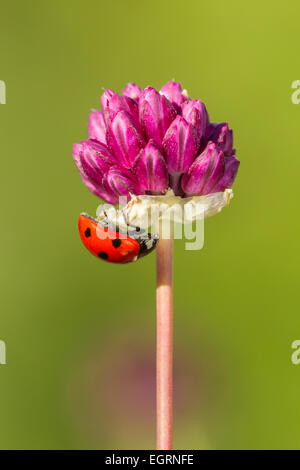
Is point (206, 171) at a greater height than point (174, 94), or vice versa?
point (174, 94)

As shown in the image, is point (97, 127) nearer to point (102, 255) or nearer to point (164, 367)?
point (102, 255)

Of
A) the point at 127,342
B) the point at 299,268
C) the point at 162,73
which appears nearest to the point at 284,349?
the point at 299,268

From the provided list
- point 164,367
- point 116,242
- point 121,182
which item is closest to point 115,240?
point 116,242

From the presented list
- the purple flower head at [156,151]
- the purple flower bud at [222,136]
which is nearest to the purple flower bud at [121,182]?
the purple flower head at [156,151]

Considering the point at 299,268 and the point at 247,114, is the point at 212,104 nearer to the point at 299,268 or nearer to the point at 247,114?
the point at 247,114

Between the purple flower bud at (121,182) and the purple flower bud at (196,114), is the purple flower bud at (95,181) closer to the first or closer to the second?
the purple flower bud at (121,182)

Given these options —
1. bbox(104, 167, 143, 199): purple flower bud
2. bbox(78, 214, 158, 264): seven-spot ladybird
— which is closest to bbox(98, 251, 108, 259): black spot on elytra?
bbox(78, 214, 158, 264): seven-spot ladybird
